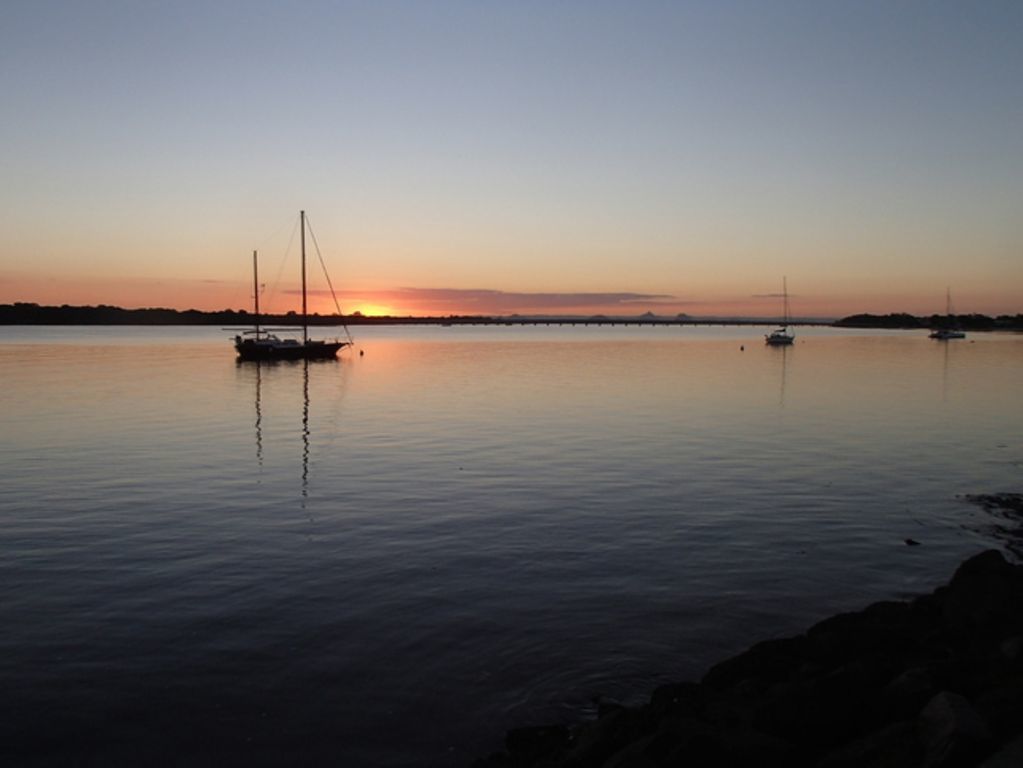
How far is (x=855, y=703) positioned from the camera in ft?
25.0

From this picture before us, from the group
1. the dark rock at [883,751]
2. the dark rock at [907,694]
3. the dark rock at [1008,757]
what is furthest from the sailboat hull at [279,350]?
the dark rock at [1008,757]

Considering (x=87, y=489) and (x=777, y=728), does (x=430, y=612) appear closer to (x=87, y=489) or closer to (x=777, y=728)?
(x=777, y=728)

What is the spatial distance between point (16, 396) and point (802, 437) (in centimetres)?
4398

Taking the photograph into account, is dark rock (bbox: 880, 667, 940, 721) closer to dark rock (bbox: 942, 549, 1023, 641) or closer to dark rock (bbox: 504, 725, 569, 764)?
dark rock (bbox: 942, 549, 1023, 641)

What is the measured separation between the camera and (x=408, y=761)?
8.86m

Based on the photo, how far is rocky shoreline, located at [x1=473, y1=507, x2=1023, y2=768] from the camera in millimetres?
6387

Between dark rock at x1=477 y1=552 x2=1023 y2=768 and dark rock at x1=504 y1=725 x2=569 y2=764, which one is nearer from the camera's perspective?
dark rock at x1=477 y1=552 x2=1023 y2=768

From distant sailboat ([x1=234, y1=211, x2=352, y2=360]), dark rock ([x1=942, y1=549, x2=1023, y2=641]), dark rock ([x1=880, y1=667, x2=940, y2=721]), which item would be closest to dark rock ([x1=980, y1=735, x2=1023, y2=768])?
dark rock ([x1=880, y1=667, x2=940, y2=721])

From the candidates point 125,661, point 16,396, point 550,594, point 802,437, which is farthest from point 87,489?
point 16,396

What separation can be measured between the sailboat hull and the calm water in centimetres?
4853

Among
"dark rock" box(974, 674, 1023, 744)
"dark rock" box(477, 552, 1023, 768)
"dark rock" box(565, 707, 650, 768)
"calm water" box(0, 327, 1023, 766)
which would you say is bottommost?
"calm water" box(0, 327, 1023, 766)

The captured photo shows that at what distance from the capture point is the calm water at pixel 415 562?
9906mm

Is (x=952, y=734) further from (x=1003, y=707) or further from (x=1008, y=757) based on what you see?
(x=1003, y=707)

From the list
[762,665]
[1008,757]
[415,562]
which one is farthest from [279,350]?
[1008,757]
